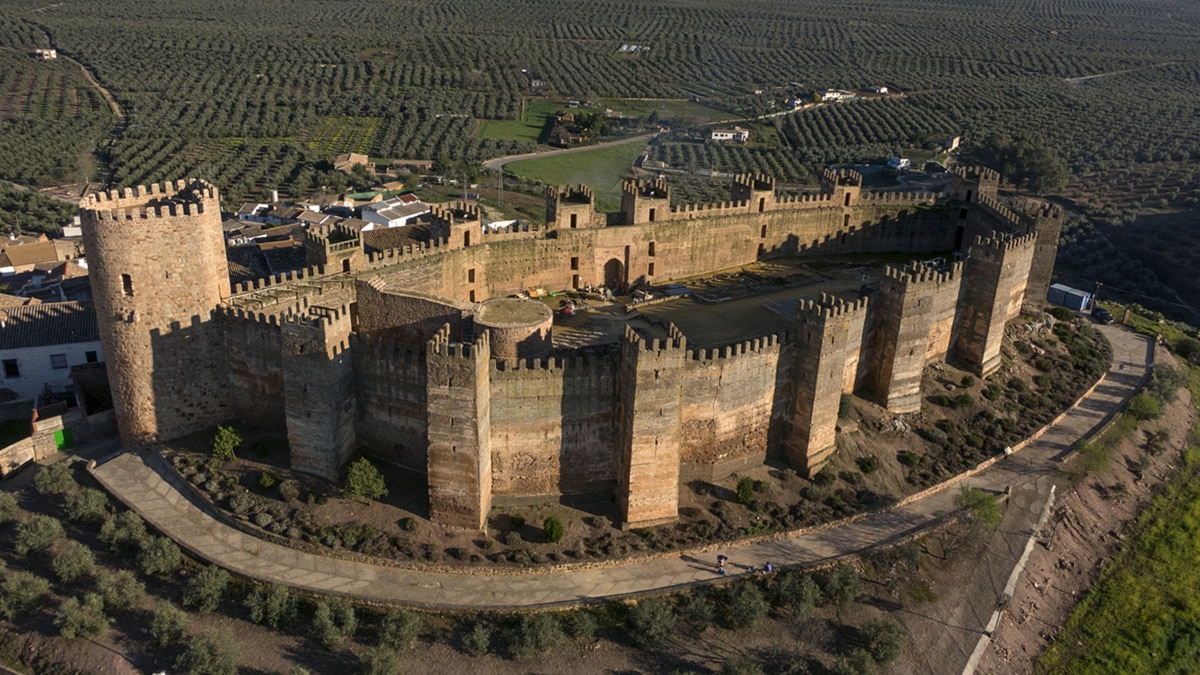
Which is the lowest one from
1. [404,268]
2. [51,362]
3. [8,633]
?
[8,633]

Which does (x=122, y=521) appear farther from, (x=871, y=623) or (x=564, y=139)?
(x=564, y=139)

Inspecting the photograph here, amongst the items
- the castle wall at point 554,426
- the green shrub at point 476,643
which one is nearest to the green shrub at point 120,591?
the green shrub at point 476,643

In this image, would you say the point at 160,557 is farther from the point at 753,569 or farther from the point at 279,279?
the point at 753,569

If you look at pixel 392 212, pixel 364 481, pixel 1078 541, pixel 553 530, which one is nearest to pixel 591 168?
pixel 392 212

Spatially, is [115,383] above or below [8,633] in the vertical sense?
above

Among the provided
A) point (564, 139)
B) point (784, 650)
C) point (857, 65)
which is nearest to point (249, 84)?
point (564, 139)

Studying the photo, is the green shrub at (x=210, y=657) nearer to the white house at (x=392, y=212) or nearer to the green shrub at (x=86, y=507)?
the green shrub at (x=86, y=507)
